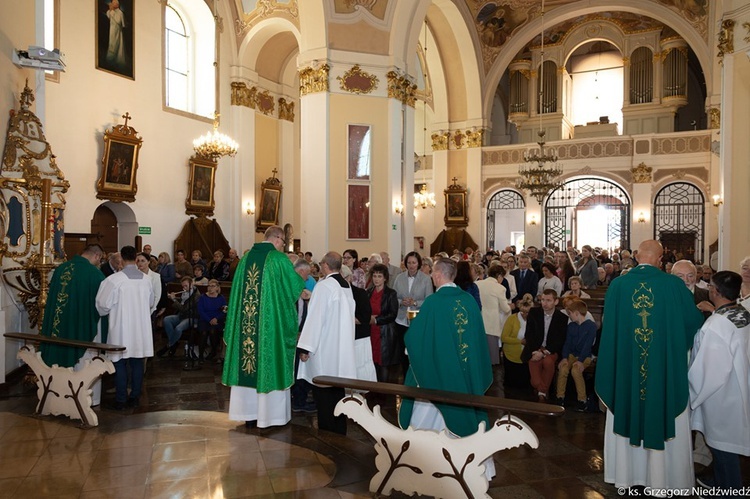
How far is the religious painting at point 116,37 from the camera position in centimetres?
1262

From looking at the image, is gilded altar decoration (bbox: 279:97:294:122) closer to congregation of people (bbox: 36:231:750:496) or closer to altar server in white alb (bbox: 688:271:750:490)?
congregation of people (bbox: 36:231:750:496)

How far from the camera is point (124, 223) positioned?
44.8 ft

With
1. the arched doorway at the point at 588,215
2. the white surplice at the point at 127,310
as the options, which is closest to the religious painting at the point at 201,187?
the white surplice at the point at 127,310

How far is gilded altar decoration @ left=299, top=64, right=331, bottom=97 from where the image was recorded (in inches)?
494

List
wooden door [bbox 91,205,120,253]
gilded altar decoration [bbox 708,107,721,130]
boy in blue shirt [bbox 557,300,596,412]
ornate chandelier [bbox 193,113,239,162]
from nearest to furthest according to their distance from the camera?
1. boy in blue shirt [bbox 557,300,596,412]
2. wooden door [bbox 91,205,120,253]
3. ornate chandelier [bbox 193,113,239,162]
4. gilded altar decoration [bbox 708,107,721,130]

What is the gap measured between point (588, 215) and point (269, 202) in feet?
52.7

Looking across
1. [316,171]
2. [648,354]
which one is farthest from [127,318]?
[316,171]

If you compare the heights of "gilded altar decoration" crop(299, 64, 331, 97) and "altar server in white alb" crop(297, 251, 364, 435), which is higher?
"gilded altar decoration" crop(299, 64, 331, 97)

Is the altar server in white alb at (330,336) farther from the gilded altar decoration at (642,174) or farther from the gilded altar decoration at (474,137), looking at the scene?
the gilded altar decoration at (642,174)

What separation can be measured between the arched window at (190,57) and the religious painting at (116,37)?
1394 mm

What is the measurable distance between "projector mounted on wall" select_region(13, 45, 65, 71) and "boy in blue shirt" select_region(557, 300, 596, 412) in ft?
22.5

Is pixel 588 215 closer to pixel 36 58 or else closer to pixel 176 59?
pixel 176 59

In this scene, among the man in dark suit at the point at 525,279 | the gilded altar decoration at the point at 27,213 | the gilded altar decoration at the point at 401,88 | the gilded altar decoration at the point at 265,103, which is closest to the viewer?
the gilded altar decoration at the point at 27,213

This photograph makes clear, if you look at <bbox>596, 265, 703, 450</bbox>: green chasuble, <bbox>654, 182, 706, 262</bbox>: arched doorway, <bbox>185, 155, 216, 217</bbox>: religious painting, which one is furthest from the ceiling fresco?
<bbox>596, 265, 703, 450</bbox>: green chasuble
